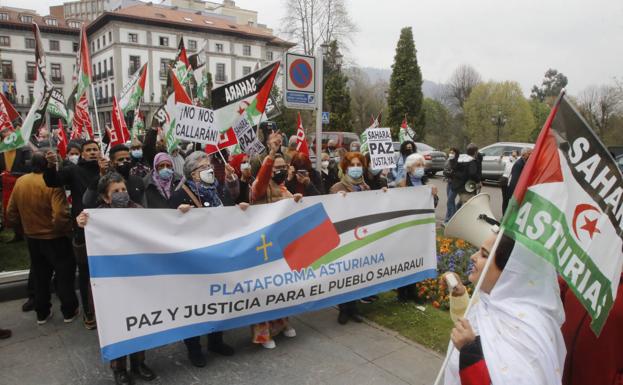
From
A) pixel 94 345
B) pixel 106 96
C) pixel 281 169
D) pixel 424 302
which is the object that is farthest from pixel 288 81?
pixel 106 96

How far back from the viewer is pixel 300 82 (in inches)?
272

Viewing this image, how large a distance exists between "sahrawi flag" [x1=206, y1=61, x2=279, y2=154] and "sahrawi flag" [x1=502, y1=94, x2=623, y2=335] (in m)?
4.36

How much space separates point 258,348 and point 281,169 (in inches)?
67.9

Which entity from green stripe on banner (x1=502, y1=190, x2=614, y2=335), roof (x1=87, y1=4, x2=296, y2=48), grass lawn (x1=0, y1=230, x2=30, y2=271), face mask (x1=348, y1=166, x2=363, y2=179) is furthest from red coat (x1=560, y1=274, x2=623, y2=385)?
roof (x1=87, y1=4, x2=296, y2=48)

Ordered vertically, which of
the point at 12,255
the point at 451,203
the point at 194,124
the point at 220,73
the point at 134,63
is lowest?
Result: the point at 12,255

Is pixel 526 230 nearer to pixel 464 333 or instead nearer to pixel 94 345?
pixel 464 333

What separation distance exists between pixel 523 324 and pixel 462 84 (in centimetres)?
7728

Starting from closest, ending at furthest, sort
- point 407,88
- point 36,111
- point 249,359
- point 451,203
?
1. point 249,359
2. point 36,111
3. point 451,203
4. point 407,88

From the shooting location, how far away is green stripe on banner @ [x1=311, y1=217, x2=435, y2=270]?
14.9 ft

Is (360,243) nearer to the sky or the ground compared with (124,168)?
nearer to the ground

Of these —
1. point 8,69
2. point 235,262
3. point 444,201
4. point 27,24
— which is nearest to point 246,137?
point 235,262

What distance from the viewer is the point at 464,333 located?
1.77 m

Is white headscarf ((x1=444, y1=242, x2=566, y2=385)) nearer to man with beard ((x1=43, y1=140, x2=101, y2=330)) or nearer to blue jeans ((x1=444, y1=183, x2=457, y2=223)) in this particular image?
man with beard ((x1=43, y1=140, x2=101, y2=330))

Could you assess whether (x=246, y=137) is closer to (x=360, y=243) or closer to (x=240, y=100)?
(x=240, y=100)
